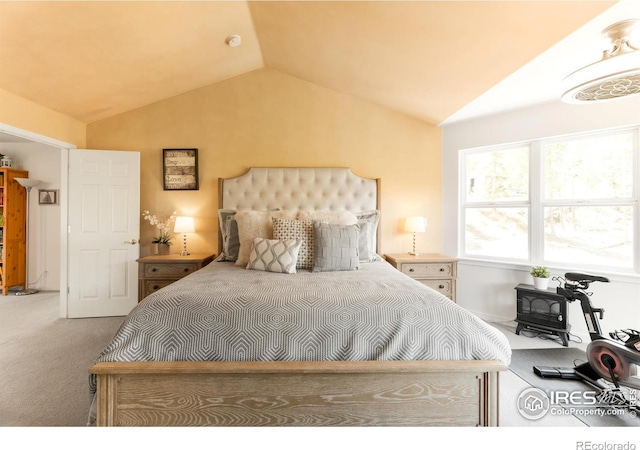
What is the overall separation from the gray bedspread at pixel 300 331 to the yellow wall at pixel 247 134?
2176 mm

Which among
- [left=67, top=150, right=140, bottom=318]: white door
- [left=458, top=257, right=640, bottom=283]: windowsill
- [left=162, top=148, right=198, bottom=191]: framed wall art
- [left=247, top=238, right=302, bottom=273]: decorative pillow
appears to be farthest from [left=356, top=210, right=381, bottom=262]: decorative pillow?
[left=67, top=150, right=140, bottom=318]: white door

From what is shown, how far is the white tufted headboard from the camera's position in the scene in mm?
3447

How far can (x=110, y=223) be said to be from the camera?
3404 mm

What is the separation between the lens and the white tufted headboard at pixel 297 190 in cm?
345

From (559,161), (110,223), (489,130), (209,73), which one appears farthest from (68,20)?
(559,161)

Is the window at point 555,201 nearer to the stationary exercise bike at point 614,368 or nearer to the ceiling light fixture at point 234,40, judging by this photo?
the stationary exercise bike at point 614,368

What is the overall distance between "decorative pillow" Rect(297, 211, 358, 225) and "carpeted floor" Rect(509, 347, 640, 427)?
1835 millimetres

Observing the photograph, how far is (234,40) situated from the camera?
111 inches

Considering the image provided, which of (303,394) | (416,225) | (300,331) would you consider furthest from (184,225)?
(416,225)

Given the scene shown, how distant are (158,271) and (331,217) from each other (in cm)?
186

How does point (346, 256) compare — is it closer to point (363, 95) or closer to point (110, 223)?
point (363, 95)

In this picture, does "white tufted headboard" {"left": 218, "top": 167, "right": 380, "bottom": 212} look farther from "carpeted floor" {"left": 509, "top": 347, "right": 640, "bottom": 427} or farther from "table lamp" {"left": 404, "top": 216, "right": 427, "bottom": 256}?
"carpeted floor" {"left": 509, "top": 347, "right": 640, "bottom": 427}

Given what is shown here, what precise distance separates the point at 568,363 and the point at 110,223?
189 inches

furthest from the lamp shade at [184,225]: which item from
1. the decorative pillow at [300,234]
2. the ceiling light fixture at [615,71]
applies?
the ceiling light fixture at [615,71]
